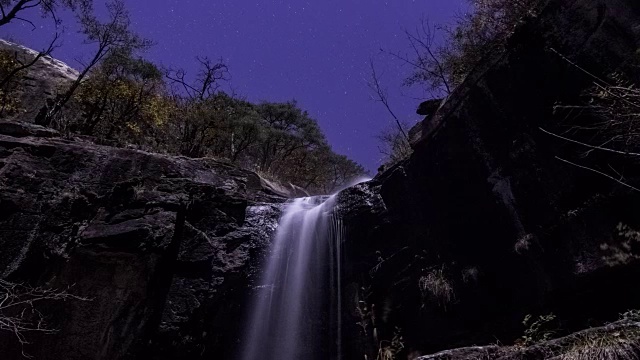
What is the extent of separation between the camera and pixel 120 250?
25.2 feet

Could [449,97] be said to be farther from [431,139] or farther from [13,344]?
[13,344]

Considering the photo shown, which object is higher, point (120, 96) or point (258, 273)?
point (120, 96)

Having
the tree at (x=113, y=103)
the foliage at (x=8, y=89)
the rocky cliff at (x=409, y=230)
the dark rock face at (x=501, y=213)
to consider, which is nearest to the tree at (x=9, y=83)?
the foliage at (x=8, y=89)

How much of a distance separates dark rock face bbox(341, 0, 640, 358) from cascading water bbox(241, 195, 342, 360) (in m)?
0.41

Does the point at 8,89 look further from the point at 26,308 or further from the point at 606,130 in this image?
the point at 606,130

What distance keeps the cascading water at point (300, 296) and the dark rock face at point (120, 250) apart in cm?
47

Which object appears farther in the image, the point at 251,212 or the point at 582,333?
the point at 251,212

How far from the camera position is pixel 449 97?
28.4 ft

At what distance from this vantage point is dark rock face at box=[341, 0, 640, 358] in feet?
19.5

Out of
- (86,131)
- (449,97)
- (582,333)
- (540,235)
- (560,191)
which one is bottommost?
(582,333)

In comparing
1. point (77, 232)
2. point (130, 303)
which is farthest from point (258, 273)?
point (77, 232)

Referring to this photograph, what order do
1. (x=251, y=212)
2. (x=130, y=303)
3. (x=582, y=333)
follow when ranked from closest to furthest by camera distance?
(x=582, y=333) < (x=130, y=303) < (x=251, y=212)

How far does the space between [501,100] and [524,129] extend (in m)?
0.74

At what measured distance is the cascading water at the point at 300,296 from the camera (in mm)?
8586
